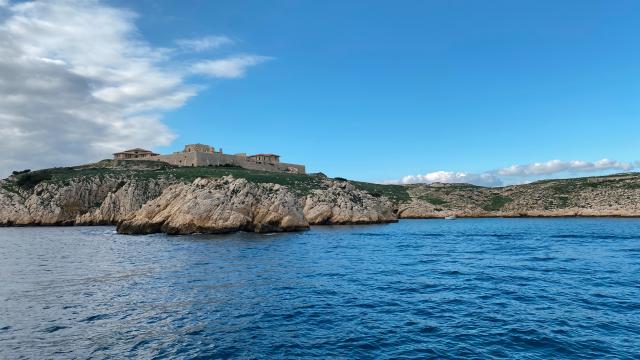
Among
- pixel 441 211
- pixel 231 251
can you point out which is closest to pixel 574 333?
pixel 231 251

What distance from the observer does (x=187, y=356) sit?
1714 cm

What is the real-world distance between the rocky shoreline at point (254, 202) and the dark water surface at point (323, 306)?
108 ft

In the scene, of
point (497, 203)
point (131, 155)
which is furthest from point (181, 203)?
point (497, 203)

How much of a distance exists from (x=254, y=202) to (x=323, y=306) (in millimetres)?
58550

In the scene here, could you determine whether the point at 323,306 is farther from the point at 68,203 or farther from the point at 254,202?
the point at 68,203

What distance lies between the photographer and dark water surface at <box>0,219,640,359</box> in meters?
18.0

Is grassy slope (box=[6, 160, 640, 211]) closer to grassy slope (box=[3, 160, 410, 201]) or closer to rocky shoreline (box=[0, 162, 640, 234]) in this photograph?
grassy slope (box=[3, 160, 410, 201])

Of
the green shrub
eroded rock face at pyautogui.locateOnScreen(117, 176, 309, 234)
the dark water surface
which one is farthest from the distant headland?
the dark water surface

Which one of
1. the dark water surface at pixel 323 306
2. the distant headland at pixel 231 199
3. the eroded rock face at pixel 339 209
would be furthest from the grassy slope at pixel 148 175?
the dark water surface at pixel 323 306

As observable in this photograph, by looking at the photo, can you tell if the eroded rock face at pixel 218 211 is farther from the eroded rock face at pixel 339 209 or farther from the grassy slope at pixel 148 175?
the grassy slope at pixel 148 175

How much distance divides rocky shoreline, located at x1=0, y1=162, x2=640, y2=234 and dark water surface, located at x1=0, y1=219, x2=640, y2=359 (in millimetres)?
33046

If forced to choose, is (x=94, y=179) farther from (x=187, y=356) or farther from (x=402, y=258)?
(x=187, y=356)

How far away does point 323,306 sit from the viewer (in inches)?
974

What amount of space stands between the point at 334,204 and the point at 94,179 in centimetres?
7778
